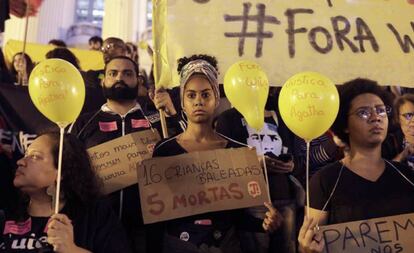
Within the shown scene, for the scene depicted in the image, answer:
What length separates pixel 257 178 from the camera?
234cm

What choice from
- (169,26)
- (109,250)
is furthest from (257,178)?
(169,26)

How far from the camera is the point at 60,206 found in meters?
2.15

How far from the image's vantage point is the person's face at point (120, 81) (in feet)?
9.56

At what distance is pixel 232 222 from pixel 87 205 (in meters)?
0.64

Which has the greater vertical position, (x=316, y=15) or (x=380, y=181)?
(x=316, y=15)

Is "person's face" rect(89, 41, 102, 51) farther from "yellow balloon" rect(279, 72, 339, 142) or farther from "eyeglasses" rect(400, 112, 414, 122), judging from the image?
"yellow balloon" rect(279, 72, 339, 142)

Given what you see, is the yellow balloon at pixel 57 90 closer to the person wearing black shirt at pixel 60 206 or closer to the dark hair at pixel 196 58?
the person wearing black shirt at pixel 60 206

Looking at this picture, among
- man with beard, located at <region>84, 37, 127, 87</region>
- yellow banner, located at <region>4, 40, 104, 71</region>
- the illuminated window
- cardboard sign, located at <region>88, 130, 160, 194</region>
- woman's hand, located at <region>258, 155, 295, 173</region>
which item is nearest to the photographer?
woman's hand, located at <region>258, 155, 295, 173</region>

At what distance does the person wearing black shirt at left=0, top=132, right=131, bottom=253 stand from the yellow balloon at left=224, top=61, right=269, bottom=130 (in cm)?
73

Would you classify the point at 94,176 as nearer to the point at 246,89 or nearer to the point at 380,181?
the point at 246,89

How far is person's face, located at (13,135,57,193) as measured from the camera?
2.13m

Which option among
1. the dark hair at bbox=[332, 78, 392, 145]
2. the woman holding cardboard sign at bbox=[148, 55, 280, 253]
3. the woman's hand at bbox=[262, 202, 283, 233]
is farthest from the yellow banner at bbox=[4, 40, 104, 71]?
the woman's hand at bbox=[262, 202, 283, 233]

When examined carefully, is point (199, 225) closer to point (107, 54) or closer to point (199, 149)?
point (199, 149)

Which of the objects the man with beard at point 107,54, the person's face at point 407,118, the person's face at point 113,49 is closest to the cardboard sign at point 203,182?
the person's face at point 407,118
